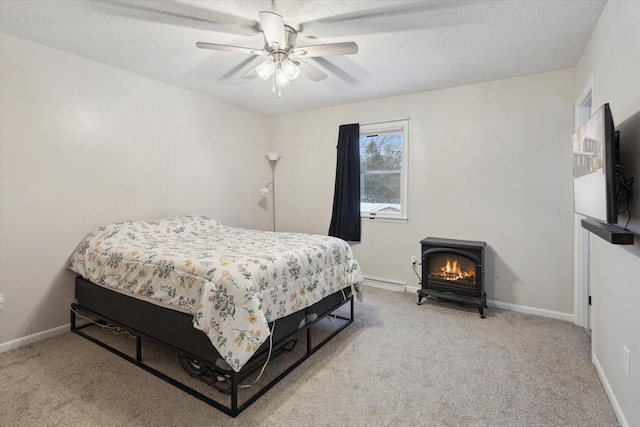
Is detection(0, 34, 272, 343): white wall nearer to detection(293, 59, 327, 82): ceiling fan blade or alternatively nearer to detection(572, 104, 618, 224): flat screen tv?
detection(293, 59, 327, 82): ceiling fan blade

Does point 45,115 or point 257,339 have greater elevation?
point 45,115

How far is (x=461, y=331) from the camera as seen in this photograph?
9.61 ft

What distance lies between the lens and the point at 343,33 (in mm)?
2500

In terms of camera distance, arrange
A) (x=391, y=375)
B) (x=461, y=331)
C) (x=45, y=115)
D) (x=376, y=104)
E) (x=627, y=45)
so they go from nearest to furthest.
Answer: (x=627, y=45), (x=391, y=375), (x=45, y=115), (x=461, y=331), (x=376, y=104)

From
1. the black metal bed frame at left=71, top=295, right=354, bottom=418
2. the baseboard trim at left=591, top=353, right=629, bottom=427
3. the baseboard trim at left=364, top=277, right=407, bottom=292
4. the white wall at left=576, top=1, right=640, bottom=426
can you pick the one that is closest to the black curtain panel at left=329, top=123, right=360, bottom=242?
the baseboard trim at left=364, top=277, right=407, bottom=292

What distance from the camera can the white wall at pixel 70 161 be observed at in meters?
2.59

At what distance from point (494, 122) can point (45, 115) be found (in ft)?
14.2

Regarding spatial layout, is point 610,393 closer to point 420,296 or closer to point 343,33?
point 420,296

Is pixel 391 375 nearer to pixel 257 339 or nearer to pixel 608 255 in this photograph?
pixel 257 339

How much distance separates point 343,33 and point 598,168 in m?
1.91

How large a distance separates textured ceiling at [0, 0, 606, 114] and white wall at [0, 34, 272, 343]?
244 mm

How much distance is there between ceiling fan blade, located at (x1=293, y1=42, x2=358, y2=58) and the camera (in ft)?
7.22

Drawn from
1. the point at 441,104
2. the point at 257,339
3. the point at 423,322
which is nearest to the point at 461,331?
the point at 423,322

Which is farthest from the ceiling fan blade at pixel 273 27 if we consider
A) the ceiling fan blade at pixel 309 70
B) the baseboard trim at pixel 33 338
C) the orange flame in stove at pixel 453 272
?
the baseboard trim at pixel 33 338
